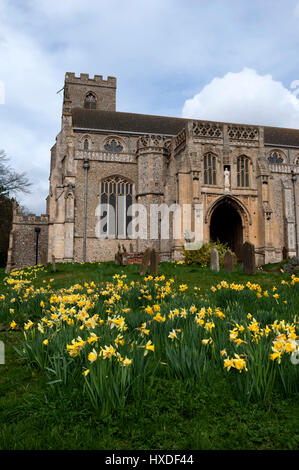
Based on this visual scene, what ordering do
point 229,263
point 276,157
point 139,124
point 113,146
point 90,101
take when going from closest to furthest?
point 229,263, point 113,146, point 276,157, point 139,124, point 90,101

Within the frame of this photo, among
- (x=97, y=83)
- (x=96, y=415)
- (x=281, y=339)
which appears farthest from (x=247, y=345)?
(x=97, y=83)

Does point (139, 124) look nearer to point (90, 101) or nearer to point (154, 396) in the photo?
point (90, 101)

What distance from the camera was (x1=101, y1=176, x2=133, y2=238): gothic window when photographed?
25.5 meters

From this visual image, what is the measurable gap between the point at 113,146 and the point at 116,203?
18.4 ft

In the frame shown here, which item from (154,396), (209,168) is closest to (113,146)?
(209,168)

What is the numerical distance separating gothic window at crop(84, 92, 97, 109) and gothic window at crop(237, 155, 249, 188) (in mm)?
20483

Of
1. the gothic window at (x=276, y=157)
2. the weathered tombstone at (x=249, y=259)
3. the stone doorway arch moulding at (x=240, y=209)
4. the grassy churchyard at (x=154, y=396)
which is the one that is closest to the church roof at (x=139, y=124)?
the gothic window at (x=276, y=157)

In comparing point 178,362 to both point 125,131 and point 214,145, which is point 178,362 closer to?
point 214,145

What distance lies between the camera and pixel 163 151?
25391 mm

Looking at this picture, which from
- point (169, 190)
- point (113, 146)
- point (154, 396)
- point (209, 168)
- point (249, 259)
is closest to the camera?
point (154, 396)

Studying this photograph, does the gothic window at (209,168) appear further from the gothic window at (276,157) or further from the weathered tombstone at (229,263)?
the weathered tombstone at (229,263)

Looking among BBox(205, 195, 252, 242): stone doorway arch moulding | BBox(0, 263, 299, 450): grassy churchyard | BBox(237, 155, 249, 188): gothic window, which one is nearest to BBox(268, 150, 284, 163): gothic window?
BBox(237, 155, 249, 188): gothic window

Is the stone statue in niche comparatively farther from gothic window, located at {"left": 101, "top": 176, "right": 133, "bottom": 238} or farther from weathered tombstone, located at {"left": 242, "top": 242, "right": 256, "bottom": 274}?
weathered tombstone, located at {"left": 242, "top": 242, "right": 256, "bottom": 274}

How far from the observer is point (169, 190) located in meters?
24.0
